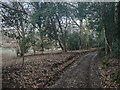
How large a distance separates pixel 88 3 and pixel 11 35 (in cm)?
1734

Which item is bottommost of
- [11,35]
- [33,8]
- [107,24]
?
[11,35]

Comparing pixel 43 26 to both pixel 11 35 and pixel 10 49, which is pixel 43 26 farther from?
pixel 11 35

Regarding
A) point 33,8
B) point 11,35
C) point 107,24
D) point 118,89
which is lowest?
point 118,89

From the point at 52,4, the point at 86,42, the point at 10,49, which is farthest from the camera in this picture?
the point at 86,42

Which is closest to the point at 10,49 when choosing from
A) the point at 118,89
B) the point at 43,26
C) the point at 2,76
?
the point at 43,26

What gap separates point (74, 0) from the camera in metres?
34.2

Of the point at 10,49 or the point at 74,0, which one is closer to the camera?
the point at 74,0

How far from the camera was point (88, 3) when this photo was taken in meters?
29.9

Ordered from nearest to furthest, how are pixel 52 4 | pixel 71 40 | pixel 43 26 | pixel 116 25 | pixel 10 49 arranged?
pixel 116 25, pixel 52 4, pixel 43 26, pixel 10 49, pixel 71 40

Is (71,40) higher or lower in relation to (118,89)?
higher

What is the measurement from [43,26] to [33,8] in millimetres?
3034

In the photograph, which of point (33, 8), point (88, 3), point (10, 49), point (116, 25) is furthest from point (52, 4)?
point (10, 49)

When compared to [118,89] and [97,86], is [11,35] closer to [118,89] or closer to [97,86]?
[97,86]

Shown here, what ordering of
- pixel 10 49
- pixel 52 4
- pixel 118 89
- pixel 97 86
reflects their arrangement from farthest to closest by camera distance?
pixel 10 49 < pixel 52 4 < pixel 97 86 < pixel 118 89
